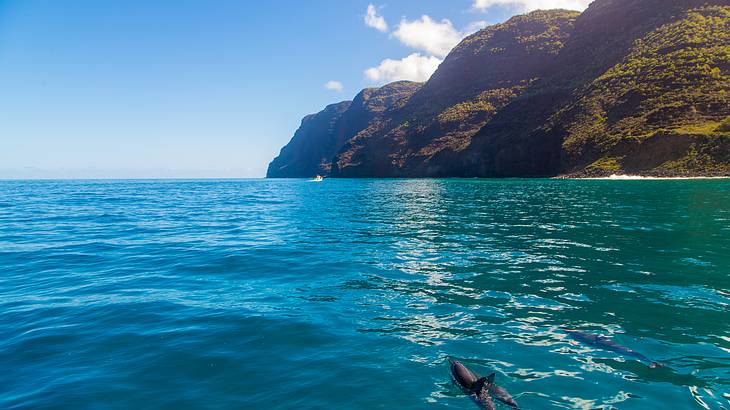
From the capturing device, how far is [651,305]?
9.76m

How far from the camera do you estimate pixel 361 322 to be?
360 inches

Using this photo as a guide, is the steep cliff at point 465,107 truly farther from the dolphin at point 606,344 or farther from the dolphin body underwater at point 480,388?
the dolphin body underwater at point 480,388

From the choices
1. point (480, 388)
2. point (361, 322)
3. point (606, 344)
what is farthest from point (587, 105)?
point (480, 388)

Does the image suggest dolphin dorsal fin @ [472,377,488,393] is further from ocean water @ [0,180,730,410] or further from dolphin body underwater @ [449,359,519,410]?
ocean water @ [0,180,730,410]

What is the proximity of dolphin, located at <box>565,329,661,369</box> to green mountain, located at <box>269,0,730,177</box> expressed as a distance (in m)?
92.5

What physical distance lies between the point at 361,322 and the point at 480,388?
3655mm

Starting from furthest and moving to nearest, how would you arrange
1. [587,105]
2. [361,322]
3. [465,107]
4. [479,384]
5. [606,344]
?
[465,107] < [587,105] < [361,322] < [606,344] < [479,384]

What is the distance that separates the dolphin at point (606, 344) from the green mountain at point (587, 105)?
304 ft

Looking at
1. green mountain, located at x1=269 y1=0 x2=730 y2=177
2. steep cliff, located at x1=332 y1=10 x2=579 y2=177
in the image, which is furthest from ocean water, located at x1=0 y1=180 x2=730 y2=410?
steep cliff, located at x1=332 y1=10 x2=579 y2=177

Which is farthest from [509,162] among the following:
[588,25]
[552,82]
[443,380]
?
[443,380]

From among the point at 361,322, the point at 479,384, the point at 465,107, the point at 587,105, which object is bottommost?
the point at 361,322

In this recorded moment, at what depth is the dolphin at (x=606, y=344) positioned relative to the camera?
7043mm

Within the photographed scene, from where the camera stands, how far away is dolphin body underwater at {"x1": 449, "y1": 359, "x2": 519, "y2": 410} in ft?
19.0

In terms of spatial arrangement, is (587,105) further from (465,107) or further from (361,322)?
(361,322)
